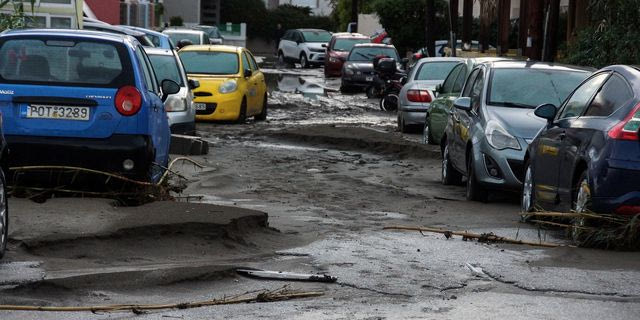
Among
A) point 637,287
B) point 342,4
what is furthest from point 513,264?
point 342,4

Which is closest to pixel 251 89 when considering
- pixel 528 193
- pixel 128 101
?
pixel 528 193

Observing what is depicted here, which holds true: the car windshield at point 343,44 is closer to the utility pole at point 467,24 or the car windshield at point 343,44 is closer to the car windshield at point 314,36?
the utility pole at point 467,24

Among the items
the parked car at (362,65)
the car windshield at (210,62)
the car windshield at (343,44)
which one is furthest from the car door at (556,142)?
the car windshield at (343,44)

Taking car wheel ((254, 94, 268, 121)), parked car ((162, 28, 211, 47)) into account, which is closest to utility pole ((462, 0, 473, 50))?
parked car ((162, 28, 211, 47))

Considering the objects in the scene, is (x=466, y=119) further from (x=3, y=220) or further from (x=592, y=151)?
(x=3, y=220)

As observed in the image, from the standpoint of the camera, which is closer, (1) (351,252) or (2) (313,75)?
(1) (351,252)

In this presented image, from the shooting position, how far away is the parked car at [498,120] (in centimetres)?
1426

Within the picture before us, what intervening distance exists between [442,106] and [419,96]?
529cm

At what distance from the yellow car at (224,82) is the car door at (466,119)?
1042 cm

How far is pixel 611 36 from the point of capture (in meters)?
21.2

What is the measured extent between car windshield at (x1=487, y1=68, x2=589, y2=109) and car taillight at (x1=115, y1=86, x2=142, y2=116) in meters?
4.60

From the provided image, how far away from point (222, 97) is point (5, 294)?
18341mm

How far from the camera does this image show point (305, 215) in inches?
502

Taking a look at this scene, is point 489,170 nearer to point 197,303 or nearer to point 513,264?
point 513,264
